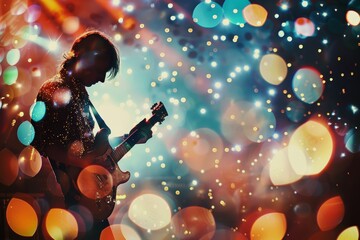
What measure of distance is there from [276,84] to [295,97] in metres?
0.28

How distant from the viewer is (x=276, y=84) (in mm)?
4297

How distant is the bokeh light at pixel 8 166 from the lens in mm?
4246

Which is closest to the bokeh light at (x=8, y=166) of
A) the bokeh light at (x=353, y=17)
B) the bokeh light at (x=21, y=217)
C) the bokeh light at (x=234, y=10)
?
the bokeh light at (x=21, y=217)

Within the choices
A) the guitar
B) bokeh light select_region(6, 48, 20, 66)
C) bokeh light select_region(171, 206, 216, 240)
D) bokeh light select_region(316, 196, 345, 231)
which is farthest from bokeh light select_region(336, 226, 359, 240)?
bokeh light select_region(6, 48, 20, 66)

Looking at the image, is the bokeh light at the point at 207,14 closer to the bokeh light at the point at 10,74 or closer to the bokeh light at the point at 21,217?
the bokeh light at the point at 10,74

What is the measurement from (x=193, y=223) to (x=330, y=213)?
1484 mm

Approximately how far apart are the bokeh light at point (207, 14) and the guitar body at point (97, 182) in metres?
2.89

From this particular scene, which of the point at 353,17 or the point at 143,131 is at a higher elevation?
the point at 353,17

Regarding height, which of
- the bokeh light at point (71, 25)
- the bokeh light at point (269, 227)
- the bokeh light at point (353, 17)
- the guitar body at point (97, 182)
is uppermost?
the bokeh light at point (353, 17)

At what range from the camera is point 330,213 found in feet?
12.3

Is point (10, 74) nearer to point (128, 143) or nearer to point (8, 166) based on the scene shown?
point (8, 166)

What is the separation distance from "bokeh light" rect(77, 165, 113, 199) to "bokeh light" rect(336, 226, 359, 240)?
2519 mm

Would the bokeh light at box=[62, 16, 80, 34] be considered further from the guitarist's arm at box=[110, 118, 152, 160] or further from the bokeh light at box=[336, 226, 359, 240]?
the bokeh light at box=[336, 226, 359, 240]

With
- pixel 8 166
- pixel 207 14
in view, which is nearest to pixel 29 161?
pixel 8 166
